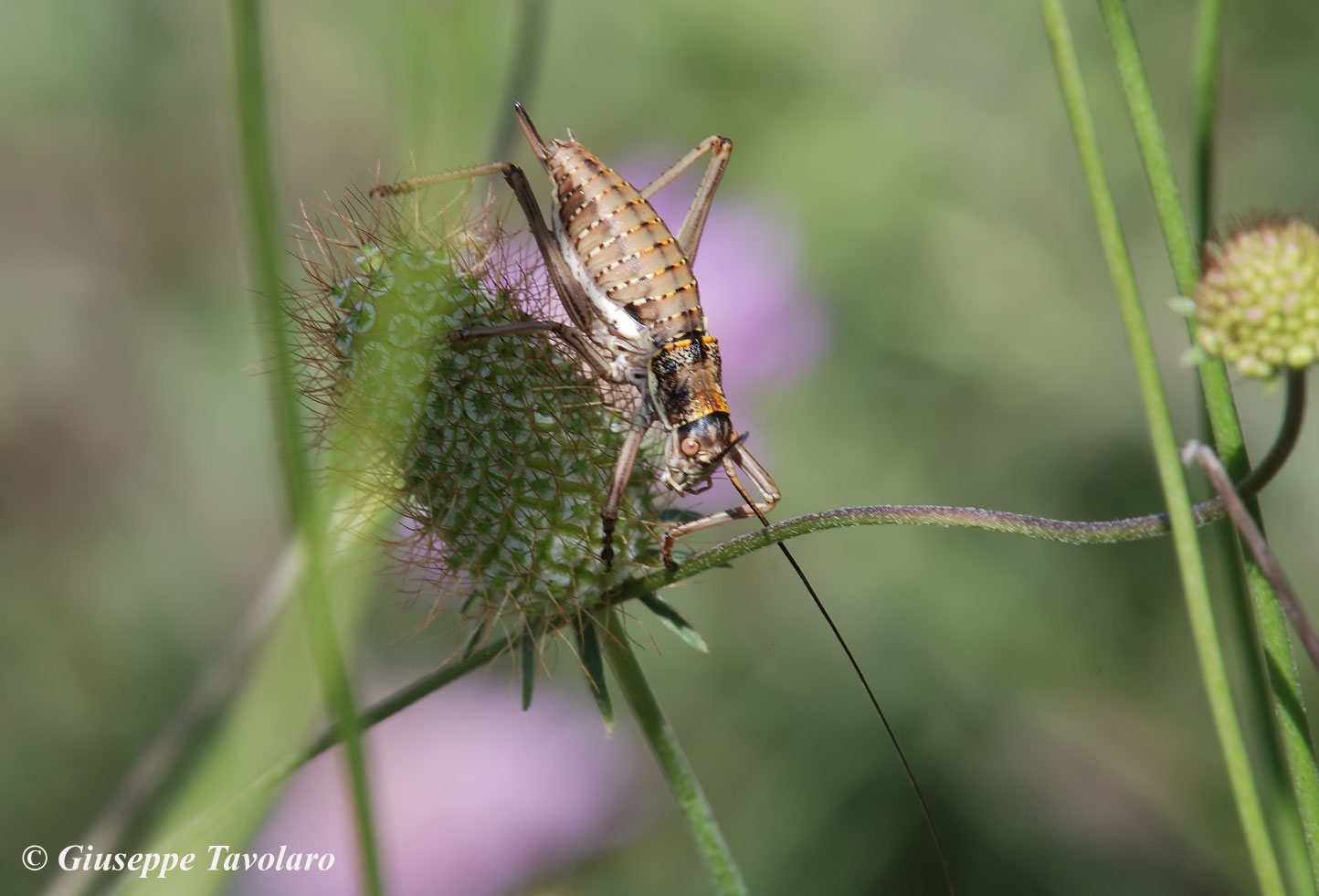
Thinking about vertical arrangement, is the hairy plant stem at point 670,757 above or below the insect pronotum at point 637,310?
below

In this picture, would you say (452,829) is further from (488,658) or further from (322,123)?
(322,123)

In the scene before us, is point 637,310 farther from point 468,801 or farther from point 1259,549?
point 468,801

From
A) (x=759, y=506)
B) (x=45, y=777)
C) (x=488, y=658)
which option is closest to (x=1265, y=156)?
(x=759, y=506)

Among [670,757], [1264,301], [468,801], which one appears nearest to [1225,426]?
[1264,301]

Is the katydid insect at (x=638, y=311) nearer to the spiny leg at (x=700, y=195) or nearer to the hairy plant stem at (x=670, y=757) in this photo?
the spiny leg at (x=700, y=195)

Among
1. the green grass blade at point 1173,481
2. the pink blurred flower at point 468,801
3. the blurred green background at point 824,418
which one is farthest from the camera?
the blurred green background at point 824,418

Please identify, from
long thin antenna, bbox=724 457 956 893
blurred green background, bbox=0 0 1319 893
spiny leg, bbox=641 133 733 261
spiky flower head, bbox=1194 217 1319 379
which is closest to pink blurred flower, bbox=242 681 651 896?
blurred green background, bbox=0 0 1319 893

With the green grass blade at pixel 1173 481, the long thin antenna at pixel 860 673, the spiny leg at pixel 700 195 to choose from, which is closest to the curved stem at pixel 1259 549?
the green grass blade at pixel 1173 481
